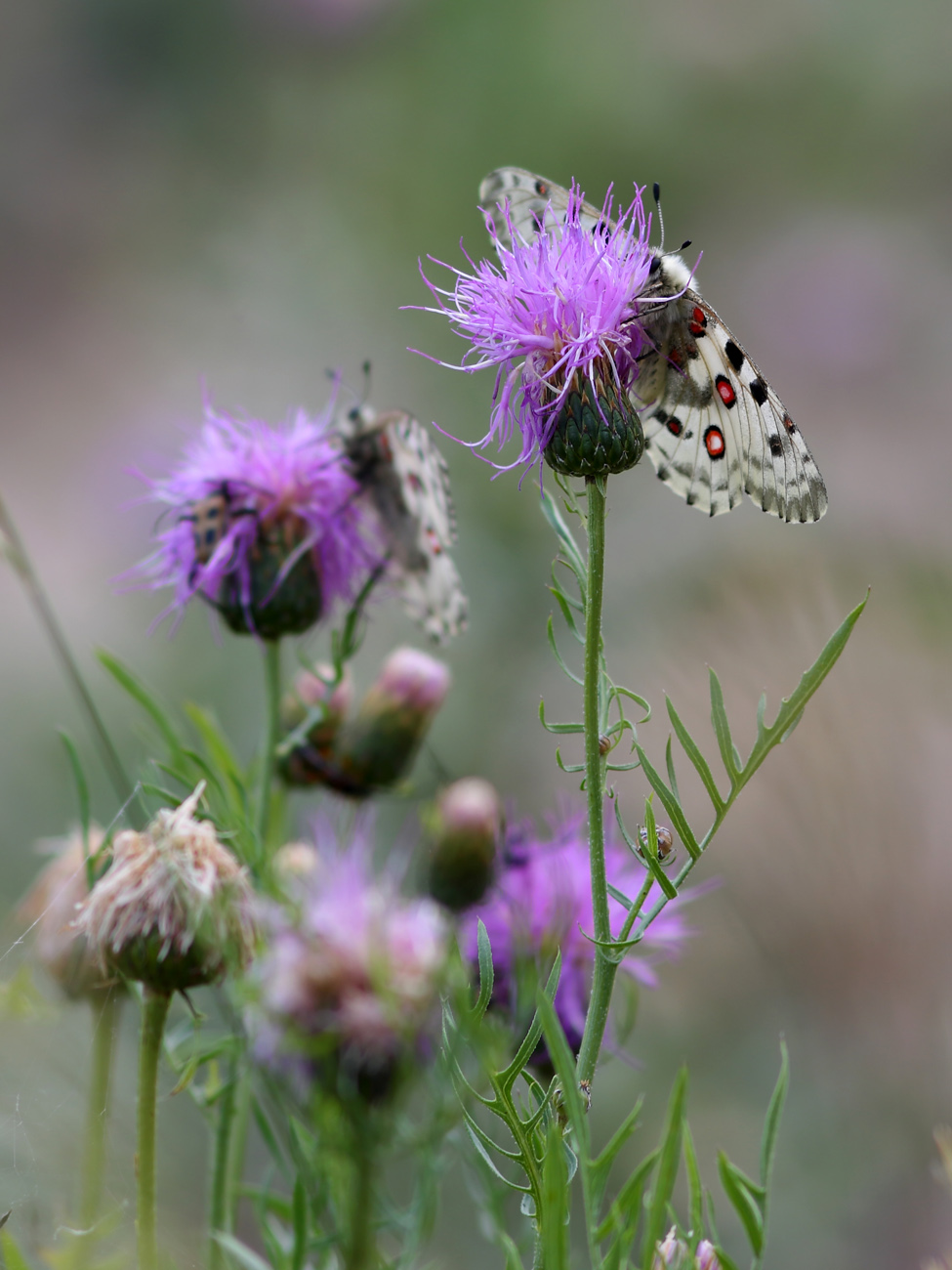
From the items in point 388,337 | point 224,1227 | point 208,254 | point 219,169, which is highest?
point 219,169

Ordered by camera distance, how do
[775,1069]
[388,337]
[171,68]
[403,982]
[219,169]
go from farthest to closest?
[171,68] < [219,169] < [388,337] < [775,1069] < [403,982]

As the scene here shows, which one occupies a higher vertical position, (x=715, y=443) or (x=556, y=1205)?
(x=715, y=443)

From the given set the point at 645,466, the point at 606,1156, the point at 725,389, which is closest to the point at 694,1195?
the point at 606,1156

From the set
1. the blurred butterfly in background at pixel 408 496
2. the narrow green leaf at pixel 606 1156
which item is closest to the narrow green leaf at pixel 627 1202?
the narrow green leaf at pixel 606 1156

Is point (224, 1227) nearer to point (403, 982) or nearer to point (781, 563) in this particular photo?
point (403, 982)

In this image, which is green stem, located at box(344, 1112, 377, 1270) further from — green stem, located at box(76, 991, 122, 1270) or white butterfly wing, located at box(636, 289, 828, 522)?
white butterfly wing, located at box(636, 289, 828, 522)

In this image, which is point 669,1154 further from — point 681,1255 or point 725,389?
point 725,389

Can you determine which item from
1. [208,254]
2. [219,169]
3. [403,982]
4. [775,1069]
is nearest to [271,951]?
[403,982]
